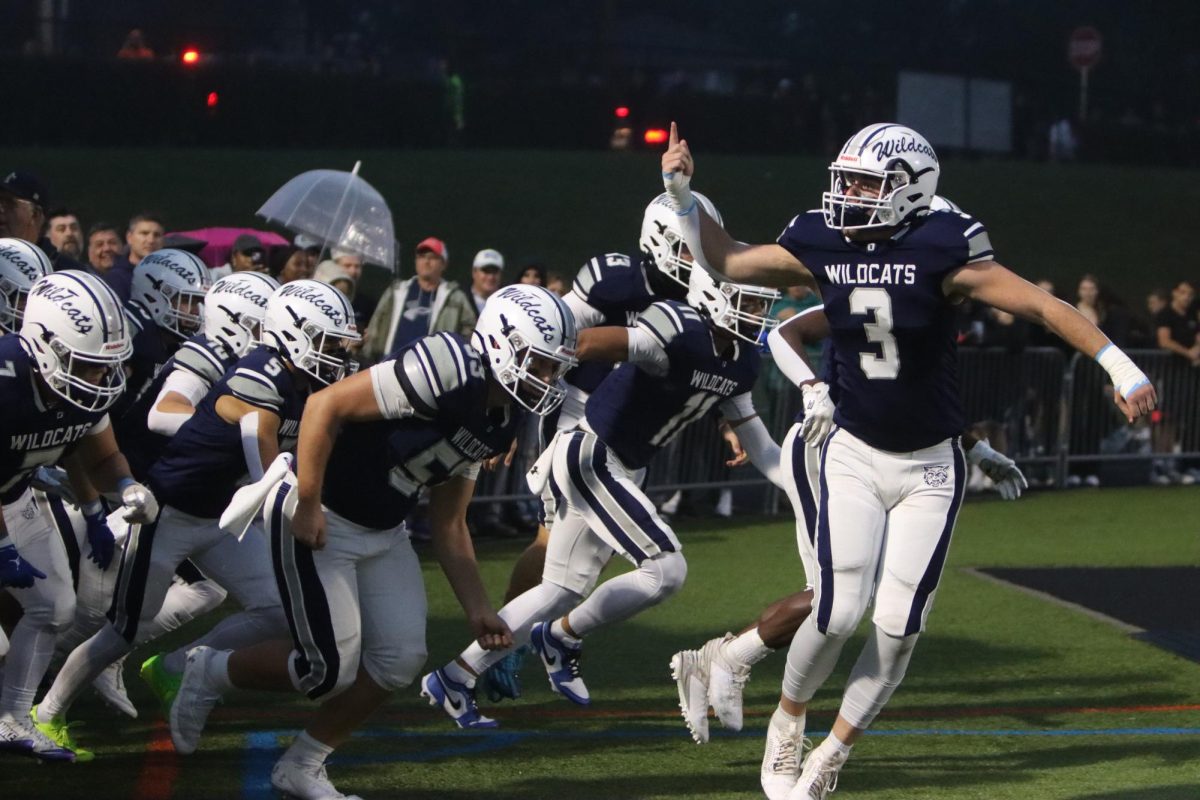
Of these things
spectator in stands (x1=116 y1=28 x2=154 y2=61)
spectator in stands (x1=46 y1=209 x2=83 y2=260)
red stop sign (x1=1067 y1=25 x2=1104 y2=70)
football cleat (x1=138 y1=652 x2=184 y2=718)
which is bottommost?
football cleat (x1=138 y1=652 x2=184 y2=718)

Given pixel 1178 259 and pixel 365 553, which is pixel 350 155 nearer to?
pixel 1178 259

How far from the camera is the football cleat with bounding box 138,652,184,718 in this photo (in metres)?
6.51

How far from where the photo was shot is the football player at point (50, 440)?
5.86 meters

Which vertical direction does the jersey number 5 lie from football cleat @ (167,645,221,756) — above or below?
above

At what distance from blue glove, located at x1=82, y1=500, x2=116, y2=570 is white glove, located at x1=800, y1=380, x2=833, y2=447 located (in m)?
2.50

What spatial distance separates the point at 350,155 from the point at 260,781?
25.1m

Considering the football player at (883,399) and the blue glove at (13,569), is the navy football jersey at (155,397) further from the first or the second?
the football player at (883,399)

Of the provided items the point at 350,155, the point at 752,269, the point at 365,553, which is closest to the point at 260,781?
the point at 365,553

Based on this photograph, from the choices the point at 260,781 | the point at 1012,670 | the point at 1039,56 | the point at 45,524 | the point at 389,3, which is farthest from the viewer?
the point at 1039,56

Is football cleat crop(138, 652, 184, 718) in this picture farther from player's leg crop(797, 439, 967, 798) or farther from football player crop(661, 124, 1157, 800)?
player's leg crop(797, 439, 967, 798)

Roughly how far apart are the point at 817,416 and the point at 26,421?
97.0 inches

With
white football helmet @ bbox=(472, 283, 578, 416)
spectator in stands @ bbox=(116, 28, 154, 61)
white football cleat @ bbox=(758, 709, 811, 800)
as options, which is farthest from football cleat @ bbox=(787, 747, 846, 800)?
spectator in stands @ bbox=(116, 28, 154, 61)

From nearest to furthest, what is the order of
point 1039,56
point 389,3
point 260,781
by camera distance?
1. point 260,781
2. point 389,3
3. point 1039,56

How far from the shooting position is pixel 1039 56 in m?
41.9
